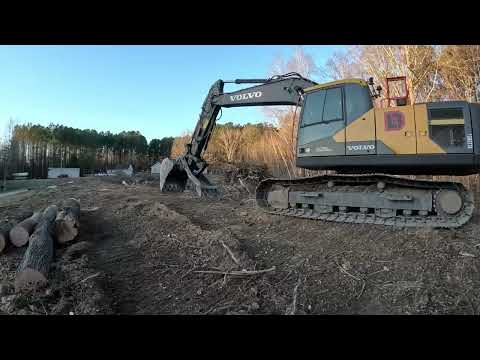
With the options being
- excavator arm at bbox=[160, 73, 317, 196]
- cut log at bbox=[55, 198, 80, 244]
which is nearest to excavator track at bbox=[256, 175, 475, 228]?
excavator arm at bbox=[160, 73, 317, 196]

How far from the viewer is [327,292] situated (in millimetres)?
3299

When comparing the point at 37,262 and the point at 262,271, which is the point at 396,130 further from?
the point at 37,262

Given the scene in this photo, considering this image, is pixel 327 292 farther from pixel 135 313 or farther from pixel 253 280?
pixel 135 313

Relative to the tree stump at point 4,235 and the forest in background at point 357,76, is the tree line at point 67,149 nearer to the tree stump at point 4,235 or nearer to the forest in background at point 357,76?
the forest in background at point 357,76

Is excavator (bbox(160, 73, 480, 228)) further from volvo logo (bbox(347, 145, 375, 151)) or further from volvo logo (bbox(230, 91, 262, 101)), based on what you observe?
volvo logo (bbox(230, 91, 262, 101))

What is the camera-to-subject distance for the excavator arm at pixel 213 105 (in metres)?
7.22

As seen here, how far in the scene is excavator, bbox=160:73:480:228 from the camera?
16.2 feet

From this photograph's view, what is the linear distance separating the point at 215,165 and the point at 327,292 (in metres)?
15.6

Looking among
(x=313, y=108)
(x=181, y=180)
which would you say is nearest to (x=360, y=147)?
(x=313, y=108)

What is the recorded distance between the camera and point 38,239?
450 centimetres

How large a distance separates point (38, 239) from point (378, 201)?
18.3ft

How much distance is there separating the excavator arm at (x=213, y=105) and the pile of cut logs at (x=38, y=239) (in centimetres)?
430

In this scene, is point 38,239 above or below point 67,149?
below
